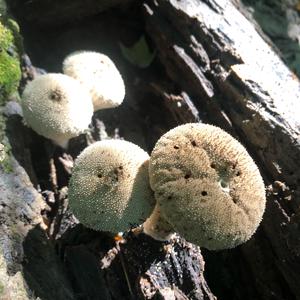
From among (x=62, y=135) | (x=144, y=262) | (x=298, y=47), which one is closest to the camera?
(x=144, y=262)

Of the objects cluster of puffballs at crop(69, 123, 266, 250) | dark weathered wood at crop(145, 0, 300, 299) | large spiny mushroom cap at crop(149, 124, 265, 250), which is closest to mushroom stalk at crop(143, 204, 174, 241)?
cluster of puffballs at crop(69, 123, 266, 250)

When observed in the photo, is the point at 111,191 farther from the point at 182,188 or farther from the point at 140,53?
the point at 140,53

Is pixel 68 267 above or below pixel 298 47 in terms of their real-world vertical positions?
below

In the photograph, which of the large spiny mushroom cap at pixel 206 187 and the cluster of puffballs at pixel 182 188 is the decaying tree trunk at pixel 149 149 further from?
the large spiny mushroom cap at pixel 206 187

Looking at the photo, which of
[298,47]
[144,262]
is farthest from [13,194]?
[298,47]

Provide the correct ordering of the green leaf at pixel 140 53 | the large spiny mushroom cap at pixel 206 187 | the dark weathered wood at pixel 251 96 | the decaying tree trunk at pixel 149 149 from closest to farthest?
the large spiny mushroom cap at pixel 206 187
the decaying tree trunk at pixel 149 149
the dark weathered wood at pixel 251 96
the green leaf at pixel 140 53

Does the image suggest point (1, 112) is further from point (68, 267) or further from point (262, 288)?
point (262, 288)

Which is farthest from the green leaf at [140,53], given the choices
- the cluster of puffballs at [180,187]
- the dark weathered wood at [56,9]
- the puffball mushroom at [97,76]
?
the cluster of puffballs at [180,187]

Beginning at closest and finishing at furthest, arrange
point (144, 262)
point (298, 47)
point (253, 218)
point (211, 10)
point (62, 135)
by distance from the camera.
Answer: point (253, 218), point (144, 262), point (62, 135), point (211, 10), point (298, 47)

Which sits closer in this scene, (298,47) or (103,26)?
(103,26)
